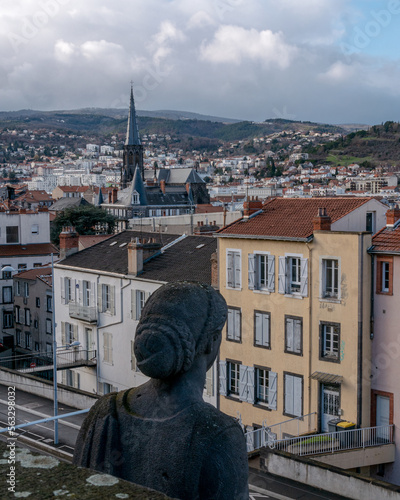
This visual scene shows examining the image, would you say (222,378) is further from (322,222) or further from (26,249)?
(26,249)

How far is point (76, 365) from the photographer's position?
42.2m

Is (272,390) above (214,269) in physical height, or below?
below

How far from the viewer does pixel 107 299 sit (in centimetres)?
4259

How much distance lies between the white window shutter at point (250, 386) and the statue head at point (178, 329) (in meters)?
29.1

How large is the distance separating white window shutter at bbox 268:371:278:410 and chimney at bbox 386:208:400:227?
8.30 meters

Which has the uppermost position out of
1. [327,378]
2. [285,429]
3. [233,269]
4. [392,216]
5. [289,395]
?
[392,216]

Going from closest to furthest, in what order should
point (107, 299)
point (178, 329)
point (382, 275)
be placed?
point (178, 329) < point (382, 275) < point (107, 299)

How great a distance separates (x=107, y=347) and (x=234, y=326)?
10219 mm

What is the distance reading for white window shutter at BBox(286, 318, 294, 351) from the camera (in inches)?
1273

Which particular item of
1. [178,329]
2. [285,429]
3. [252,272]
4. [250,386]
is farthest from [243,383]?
[178,329]

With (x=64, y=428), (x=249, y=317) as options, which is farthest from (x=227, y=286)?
(x=64, y=428)

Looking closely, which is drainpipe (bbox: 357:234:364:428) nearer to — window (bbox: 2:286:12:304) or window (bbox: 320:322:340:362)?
window (bbox: 320:322:340:362)

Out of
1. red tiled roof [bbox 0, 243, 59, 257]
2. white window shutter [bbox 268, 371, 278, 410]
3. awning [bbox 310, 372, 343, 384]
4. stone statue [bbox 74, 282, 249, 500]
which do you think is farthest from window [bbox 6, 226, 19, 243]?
stone statue [bbox 74, 282, 249, 500]

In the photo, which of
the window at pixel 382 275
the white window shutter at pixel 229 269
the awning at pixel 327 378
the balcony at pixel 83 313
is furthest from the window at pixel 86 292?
the window at pixel 382 275
